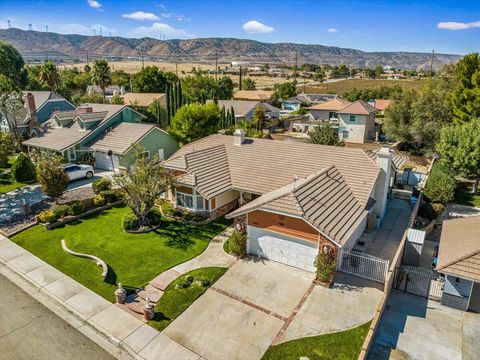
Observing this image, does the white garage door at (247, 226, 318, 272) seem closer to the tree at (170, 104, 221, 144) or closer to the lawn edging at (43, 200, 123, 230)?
the lawn edging at (43, 200, 123, 230)

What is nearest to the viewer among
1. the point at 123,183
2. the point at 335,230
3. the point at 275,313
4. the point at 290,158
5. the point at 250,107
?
the point at 275,313

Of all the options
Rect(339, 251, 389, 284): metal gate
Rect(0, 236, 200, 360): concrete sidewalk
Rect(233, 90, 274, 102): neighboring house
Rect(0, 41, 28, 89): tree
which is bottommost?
Rect(0, 236, 200, 360): concrete sidewalk

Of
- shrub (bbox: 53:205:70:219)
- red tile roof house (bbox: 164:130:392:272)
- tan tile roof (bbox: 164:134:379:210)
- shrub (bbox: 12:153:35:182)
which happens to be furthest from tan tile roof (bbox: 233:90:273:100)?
shrub (bbox: 53:205:70:219)

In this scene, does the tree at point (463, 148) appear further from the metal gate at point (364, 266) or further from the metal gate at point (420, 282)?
the metal gate at point (364, 266)

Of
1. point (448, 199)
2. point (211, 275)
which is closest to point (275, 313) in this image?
point (211, 275)

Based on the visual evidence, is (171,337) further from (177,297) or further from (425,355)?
(425,355)

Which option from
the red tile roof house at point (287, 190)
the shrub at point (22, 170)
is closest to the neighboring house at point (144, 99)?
the shrub at point (22, 170)
